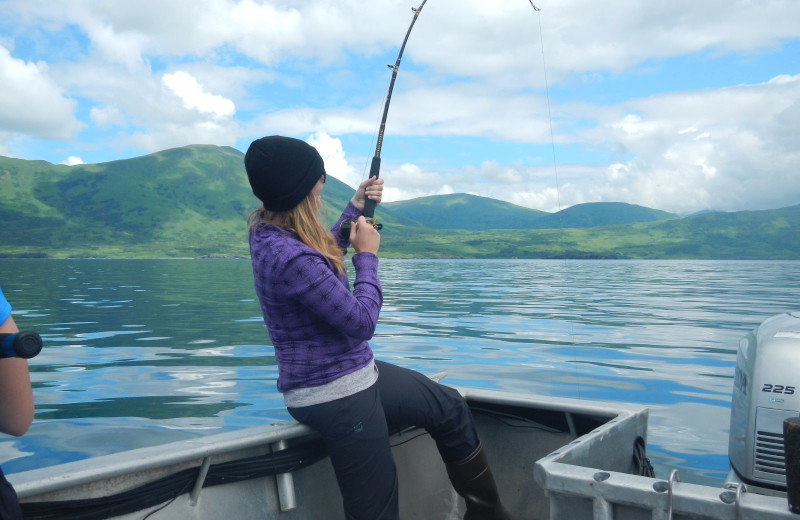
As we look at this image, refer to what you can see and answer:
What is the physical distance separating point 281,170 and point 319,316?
739mm

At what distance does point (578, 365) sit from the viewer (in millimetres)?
15250

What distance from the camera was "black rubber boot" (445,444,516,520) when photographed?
4133 millimetres

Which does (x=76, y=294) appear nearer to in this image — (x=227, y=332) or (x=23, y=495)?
(x=227, y=332)

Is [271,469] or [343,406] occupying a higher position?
[343,406]

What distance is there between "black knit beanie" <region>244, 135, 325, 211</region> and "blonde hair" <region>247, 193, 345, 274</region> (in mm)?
47

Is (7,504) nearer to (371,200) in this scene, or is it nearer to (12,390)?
(12,390)

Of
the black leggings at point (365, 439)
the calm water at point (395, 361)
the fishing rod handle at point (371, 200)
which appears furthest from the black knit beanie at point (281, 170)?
the calm water at point (395, 361)

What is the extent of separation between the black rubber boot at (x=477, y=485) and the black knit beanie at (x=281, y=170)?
1.90 meters

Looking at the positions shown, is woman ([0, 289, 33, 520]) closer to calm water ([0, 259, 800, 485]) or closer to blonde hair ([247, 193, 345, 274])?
blonde hair ([247, 193, 345, 274])

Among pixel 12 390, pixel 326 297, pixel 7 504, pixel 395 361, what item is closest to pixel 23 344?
pixel 12 390

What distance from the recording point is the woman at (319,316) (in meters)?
3.27

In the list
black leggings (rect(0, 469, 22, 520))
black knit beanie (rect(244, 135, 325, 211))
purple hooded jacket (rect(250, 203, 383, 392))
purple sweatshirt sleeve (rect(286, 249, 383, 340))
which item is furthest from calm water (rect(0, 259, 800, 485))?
black leggings (rect(0, 469, 22, 520))

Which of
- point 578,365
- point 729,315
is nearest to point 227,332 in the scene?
point 578,365

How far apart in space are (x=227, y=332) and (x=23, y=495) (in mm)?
17623
